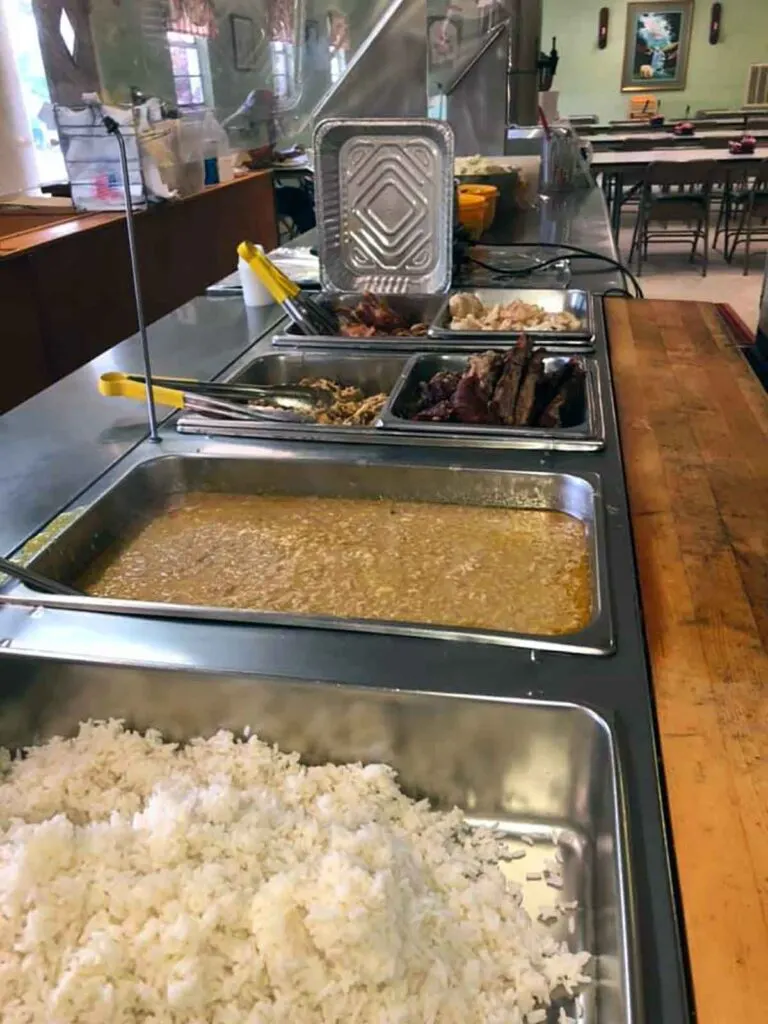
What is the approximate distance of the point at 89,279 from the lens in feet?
10.7

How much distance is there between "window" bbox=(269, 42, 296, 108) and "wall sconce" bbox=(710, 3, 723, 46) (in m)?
5.75

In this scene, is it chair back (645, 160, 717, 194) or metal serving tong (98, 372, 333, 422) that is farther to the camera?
chair back (645, 160, 717, 194)

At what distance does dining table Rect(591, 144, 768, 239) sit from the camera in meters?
5.66

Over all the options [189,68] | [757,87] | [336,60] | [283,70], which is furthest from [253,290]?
[757,87]

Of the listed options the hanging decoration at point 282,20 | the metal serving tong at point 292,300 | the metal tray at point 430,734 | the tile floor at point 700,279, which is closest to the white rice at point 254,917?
the metal tray at point 430,734

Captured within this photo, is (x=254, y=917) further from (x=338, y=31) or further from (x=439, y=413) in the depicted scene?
(x=338, y=31)

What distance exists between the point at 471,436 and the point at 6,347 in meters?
2.27

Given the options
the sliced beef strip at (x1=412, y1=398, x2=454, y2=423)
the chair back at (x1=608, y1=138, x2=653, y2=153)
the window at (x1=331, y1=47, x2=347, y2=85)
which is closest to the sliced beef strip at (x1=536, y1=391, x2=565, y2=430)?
the sliced beef strip at (x1=412, y1=398, x2=454, y2=423)

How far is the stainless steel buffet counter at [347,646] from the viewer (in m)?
0.54

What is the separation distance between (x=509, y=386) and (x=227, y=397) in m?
0.46

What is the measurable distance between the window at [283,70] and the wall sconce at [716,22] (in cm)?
575

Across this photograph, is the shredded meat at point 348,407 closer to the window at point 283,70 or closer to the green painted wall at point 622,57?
the window at point 283,70

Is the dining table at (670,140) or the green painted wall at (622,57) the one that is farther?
the green painted wall at (622,57)

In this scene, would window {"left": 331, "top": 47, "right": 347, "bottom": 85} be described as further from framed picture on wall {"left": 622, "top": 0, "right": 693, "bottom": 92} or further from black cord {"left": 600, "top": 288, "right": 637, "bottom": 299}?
framed picture on wall {"left": 622, "top": 0, "right": 693, "bottom": 92}
